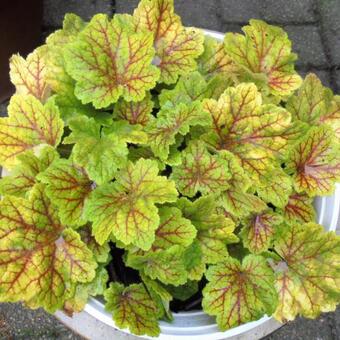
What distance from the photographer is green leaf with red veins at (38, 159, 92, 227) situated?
2.85 feet

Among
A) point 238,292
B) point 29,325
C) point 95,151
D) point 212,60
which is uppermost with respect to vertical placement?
point 212,60

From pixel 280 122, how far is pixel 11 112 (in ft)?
1.52

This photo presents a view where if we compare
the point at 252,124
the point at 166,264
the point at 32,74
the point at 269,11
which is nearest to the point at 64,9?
the point at 269,11

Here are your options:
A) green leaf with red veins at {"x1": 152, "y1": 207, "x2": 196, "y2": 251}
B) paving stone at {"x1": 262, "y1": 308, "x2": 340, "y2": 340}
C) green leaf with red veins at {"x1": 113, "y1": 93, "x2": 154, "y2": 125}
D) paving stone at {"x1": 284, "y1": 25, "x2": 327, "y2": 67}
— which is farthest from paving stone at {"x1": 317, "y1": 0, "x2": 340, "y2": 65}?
green leaf with red veins at {"x1": 152, "y1": 207, "x2": 196, "y2": 251}

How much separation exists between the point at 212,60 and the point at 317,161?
284mm

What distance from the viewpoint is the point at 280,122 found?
944 mm

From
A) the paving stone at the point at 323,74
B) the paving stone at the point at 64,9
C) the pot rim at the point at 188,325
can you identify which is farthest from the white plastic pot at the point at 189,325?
the paving stone at the point at 64,9

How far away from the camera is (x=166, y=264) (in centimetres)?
90

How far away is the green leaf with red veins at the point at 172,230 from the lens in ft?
2.92

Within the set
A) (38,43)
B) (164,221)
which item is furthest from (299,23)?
(164,221)

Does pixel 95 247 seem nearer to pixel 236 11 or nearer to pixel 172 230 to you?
pixel 172 230

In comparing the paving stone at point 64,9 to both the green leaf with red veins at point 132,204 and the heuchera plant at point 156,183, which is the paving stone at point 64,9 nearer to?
the heuchera plant at point 156,183

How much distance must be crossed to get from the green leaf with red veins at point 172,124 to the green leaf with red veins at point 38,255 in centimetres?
20

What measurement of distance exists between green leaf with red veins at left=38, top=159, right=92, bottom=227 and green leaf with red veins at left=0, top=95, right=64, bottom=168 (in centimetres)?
8
